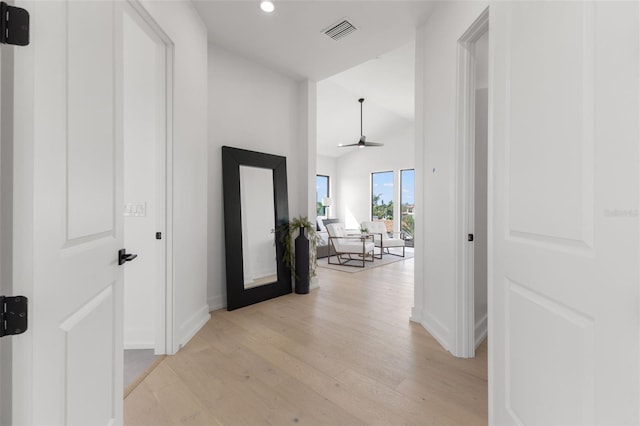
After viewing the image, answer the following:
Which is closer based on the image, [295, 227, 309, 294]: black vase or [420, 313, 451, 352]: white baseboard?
[420, 313, 451, 352]: white baseboard

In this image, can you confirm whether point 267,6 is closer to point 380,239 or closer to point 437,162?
point 437,162

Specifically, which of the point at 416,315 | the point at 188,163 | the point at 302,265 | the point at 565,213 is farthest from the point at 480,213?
the point at 188,163

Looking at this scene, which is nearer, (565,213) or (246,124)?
(565,213)

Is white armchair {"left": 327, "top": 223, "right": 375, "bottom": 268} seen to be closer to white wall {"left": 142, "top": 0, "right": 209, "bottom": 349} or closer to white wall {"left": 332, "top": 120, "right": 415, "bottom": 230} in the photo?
white wall {"left": 332, "top": 120, "right": 415, "bottom": 230}

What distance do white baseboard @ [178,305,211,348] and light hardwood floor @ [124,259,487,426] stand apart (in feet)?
0.18

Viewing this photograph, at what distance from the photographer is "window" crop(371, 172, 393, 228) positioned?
8721mm

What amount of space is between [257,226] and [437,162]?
2.19 m

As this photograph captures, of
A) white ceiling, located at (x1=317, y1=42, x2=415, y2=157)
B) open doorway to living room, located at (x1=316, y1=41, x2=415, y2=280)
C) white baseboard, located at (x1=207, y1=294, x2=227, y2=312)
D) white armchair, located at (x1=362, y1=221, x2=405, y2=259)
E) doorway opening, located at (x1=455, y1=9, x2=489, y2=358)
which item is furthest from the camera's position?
white armchair, located at (x1=362, y1=221, x2=405, y2=259)

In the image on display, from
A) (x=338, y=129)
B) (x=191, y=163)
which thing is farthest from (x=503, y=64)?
(x=338, y=129)

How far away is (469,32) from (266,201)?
2.65 m

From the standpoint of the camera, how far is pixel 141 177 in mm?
2268

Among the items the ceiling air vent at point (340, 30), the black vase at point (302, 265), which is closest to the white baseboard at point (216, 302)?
the black vase at point (302, 265)

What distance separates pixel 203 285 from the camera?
109 inches

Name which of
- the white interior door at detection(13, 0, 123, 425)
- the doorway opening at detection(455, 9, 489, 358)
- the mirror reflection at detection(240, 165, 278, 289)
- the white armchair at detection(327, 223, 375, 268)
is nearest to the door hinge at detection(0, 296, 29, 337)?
the white interior door at detection(13, 0, 123, 425)
